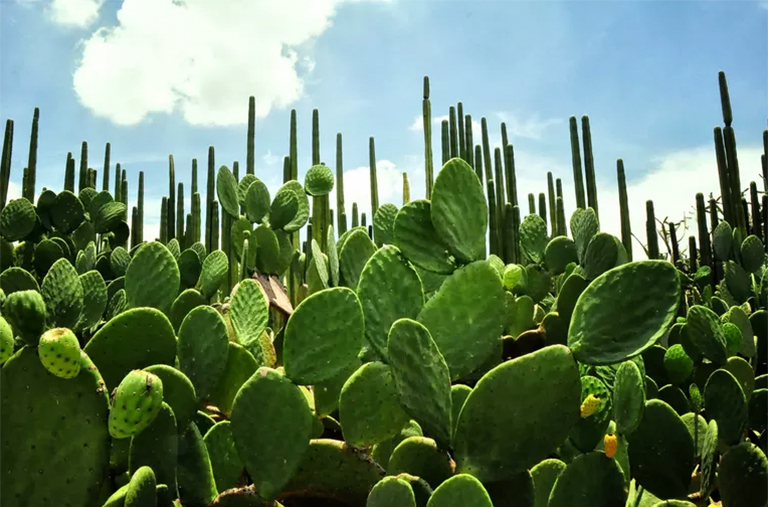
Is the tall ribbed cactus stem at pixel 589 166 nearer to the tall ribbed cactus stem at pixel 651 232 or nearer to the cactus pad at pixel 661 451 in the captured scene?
the tall ribbed cactus stem at pixel 651 232

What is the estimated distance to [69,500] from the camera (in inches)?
29.5

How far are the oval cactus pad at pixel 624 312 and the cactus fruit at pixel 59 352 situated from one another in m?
0.63

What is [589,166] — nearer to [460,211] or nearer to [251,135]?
[251,135]

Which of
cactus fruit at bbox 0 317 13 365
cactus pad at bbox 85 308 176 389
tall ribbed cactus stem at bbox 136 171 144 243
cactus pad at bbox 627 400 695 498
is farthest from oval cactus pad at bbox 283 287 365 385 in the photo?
tall ribbed cactus stem at bbox 136 171 144 243

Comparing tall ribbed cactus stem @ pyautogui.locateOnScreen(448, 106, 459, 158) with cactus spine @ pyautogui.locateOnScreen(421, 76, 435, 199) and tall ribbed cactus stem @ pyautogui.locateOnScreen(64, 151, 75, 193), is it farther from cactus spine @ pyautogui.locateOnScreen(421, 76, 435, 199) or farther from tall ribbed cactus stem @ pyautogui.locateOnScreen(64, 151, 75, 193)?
tall ribbed cactus stem @ pyautogui.locateOnScreen(64, 151, 75, 193)

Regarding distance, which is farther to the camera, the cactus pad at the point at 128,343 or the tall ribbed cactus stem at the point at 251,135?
the tall ribbed cactus stem at the point at 251,135

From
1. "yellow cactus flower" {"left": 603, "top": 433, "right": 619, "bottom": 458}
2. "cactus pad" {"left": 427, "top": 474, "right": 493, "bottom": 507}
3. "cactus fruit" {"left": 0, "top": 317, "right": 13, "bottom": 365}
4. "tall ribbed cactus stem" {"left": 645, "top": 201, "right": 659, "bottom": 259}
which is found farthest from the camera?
"tall ribbed cactus stem" {"left": 645, "top": 201, "right": 659, "bottom": 259}

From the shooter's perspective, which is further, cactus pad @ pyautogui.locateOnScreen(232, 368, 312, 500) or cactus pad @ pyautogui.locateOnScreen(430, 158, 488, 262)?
cactus pad @ pyautogui.locateOnScreen(430, 158, 488, 262)

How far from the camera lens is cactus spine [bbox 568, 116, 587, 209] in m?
4.16

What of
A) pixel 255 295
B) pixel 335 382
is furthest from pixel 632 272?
pixel 255 295

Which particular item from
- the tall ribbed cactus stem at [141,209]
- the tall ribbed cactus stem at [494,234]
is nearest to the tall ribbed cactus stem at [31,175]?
the tall ribbed cactus stem at [141,209]

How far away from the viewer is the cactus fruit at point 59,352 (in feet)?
2.31

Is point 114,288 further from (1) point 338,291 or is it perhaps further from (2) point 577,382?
(2) point 577,382

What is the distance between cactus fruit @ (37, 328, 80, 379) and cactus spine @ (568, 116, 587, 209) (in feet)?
12.5
